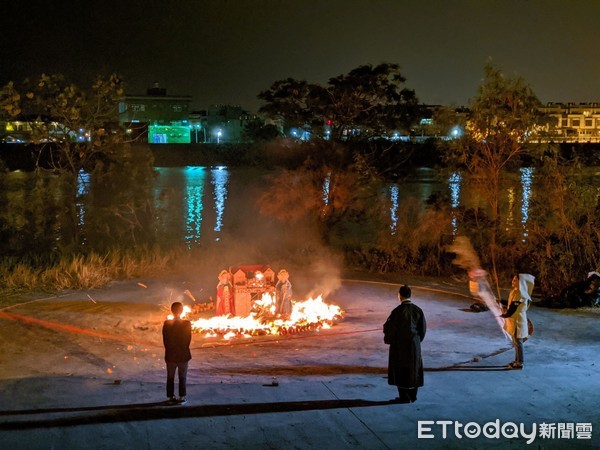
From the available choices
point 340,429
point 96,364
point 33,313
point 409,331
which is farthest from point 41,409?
point 33,313

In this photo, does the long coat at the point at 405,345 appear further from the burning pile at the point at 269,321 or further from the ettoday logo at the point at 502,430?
the burning pile at the point at 269,321

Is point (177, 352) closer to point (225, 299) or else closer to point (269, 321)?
point (269, 321)

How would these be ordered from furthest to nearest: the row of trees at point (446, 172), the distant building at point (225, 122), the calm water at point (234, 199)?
the distant building at point (225, 122) < the calm water at point (234, 199) < the row of trees at point (446, 172)

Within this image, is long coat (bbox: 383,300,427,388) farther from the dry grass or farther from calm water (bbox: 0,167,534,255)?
calm water (bbox: 0,167,534,255)

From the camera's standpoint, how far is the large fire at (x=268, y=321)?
1235 cm

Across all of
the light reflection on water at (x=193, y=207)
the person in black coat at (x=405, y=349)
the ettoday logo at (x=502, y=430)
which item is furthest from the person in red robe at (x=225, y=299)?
the light reflection on water at (x=193, y=207)

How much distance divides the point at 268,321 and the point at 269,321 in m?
0.02

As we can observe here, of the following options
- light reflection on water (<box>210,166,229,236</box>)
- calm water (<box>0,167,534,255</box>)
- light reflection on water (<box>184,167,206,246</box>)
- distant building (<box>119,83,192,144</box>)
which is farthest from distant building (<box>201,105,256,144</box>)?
calm water (<box>0,167,534,255</box>)

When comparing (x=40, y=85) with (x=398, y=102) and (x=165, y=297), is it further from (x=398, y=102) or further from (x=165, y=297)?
(x=398, y=102)

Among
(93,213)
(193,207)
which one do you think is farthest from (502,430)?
(193,207)

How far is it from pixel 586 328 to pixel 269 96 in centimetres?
1484

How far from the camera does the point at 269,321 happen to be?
13.0 metres

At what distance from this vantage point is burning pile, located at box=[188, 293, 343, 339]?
40.5ft

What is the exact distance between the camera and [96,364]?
399 inches
